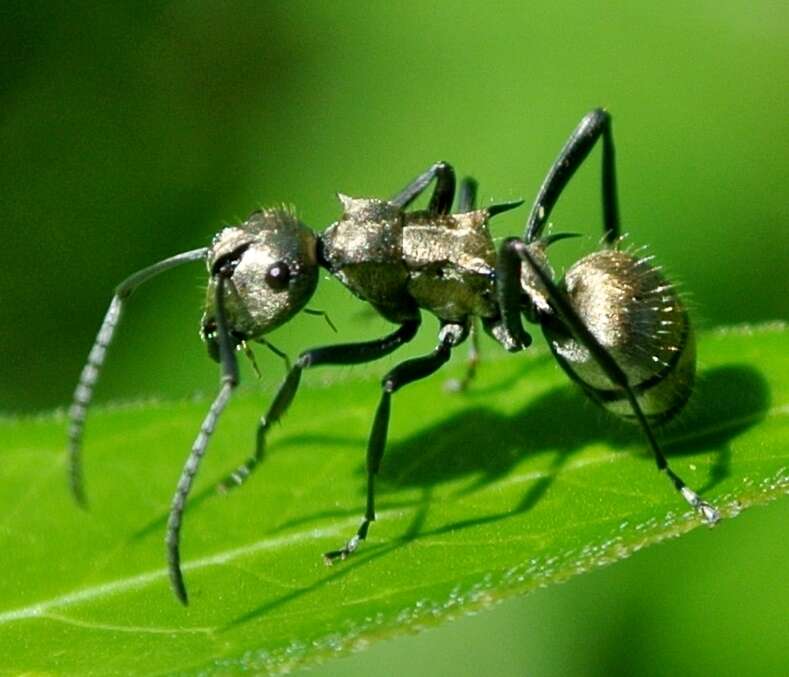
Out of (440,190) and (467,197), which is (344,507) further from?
(467,197)

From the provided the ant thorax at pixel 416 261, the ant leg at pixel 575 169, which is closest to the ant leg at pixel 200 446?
the ant thorax at pixel 416 261

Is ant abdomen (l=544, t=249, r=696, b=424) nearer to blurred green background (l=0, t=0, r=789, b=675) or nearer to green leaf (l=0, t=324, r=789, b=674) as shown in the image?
green leaf (l=0, t=324, r=789, b=674)

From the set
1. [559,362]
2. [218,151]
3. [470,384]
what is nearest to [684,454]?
[559,362]

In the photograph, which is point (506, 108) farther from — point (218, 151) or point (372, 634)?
point (372, 634)

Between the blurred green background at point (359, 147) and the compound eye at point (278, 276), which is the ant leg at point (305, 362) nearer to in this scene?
the compound eye at point (278, 276)

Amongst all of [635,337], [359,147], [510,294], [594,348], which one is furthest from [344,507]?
[359,147]

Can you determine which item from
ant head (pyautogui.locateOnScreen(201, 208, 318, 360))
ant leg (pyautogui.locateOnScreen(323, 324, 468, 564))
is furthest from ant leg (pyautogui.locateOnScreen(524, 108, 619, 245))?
ant head (pyautogui.locateOnScreen(201, 208, 318, 360))
